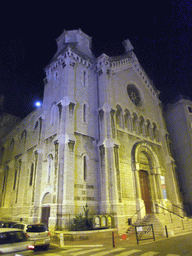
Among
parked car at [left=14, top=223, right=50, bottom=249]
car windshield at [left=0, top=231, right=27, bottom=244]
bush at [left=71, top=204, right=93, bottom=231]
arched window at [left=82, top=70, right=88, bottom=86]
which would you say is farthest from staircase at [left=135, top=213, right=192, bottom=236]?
arched window at [left=82, top=70, right=88, bottom=86]

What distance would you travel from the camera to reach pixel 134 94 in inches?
949

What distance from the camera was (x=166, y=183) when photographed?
22.1 m

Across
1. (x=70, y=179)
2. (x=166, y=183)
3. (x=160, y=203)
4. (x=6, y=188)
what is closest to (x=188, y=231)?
(x=160, y=203)

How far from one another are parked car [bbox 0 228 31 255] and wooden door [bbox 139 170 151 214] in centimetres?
1351

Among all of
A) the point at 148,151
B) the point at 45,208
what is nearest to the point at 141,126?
the point at 148,151

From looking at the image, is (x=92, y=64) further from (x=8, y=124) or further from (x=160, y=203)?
(x=8, y=124)

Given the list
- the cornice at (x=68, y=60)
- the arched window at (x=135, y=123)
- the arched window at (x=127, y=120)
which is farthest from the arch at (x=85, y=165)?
the cornice at (x=68, y=60)

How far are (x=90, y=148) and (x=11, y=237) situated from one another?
10.2m

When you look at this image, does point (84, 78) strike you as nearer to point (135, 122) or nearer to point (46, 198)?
point (135, 122)

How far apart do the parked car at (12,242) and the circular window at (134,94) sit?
18907 mm

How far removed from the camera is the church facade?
49.1 ft

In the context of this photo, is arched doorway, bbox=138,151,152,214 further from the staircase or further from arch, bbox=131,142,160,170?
the staircase

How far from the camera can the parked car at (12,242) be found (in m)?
6.95

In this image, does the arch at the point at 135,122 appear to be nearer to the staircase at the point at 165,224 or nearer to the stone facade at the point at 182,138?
the stone facade at the point at 182,138
